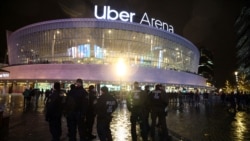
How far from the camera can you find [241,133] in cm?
1169

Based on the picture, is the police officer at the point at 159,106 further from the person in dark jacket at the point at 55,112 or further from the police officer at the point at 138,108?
the person in dark jacket at the point at 55,112

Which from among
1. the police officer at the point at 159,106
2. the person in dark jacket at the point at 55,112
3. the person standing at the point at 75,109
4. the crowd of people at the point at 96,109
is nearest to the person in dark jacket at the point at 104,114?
the crowd of people at the point at 96,109

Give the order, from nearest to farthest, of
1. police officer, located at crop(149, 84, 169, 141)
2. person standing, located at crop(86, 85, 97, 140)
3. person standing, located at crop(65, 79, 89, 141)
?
person standing, located at crop(65, 79, 89, 141)
police officer, located at crop(149, 84, 169, 141)
person standing, located at crop(86, 85, 97, 140)

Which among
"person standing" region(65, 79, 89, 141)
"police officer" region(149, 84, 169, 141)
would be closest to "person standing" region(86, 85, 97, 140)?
"person standing" region(65, 79, 89, 141)

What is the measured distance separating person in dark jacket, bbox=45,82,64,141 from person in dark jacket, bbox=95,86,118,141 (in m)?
1.64

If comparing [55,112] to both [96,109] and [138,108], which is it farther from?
[138,108]

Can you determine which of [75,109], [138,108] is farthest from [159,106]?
[75,109]

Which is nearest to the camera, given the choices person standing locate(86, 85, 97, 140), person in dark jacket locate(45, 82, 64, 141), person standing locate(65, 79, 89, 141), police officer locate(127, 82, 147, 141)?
person standing locate(65, 79, 89, 141)

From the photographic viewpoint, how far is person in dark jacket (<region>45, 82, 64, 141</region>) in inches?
367

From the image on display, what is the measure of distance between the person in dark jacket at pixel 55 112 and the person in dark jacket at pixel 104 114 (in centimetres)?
164

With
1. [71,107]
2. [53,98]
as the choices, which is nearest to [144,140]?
[71,107]

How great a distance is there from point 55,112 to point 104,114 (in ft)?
6.36

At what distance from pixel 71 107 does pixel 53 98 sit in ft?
2.99

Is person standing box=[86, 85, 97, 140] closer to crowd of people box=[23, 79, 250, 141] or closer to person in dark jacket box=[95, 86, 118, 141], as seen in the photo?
crowd of people box=[23, 79, 250, 141]
